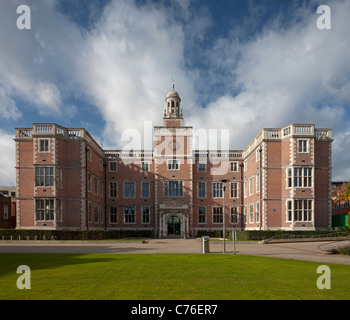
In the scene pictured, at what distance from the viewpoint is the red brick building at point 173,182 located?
107 ft

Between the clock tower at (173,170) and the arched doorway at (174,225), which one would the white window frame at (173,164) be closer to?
the clock tower at (173,170)

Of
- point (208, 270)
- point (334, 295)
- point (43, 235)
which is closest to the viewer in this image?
point (334, 295)

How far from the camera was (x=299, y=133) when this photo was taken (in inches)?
1298

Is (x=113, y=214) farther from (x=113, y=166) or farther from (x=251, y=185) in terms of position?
(x=251, y=185)

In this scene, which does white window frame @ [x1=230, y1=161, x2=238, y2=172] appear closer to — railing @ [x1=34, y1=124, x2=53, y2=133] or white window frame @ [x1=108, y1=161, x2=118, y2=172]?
white window frame @ [x1=108, y1=161, x2=118, y2=172]

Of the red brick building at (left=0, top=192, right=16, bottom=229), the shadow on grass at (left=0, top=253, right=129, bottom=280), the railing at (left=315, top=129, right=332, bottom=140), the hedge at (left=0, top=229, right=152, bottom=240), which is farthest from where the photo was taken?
the red brick building at (left=0, top=192, right=16, bottom=229)

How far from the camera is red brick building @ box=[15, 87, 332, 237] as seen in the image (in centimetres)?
3259

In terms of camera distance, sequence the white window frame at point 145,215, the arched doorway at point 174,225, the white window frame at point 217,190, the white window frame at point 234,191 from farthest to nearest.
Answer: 1. the white window frame at point 234,191
2. the white window frame at point 217,190
3. the white window frame at point 145,215
4. the arched doorway at point 174,225

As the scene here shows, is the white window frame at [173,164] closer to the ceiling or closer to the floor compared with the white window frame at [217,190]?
closer to the ceiling

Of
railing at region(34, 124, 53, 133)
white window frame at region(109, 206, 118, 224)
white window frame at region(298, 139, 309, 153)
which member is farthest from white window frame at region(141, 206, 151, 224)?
white window frame at region(298, 139, 309, 153)

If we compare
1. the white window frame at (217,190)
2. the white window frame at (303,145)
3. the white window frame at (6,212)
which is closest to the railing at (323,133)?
the white window frame at (303,145)
